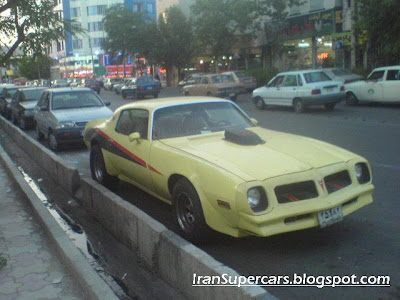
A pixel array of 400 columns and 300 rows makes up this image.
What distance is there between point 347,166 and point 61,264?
10.0ft

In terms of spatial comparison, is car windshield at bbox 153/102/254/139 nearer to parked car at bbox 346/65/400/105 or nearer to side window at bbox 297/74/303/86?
side window at bbox 297/74/303/86

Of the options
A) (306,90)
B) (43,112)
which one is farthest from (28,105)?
(306,90)

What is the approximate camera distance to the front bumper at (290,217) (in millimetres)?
4461

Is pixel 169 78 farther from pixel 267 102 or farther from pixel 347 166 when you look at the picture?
pixel 347 166

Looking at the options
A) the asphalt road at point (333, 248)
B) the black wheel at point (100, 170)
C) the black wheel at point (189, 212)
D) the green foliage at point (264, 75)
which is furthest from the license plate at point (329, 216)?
the green foliage at point (264, 75)

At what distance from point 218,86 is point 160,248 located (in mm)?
21194

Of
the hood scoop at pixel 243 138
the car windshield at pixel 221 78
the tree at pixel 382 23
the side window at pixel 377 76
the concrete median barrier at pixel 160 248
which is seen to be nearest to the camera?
the concrete median barrier at pixel 160 248

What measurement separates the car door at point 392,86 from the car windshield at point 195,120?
13268 millimetres

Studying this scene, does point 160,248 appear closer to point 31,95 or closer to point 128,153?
point 128,153

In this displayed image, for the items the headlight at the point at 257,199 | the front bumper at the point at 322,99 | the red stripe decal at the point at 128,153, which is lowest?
the headlight at the point at 257,199

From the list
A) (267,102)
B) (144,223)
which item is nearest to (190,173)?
(144,223)

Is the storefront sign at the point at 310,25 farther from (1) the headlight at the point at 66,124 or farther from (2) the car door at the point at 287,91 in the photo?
(1) the headlight at the point at 66,124

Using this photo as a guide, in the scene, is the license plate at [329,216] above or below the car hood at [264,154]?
below

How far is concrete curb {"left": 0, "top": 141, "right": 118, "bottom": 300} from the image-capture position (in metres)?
3.96
